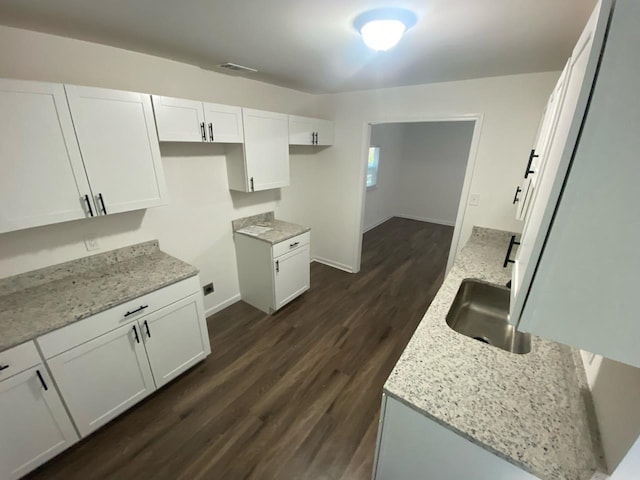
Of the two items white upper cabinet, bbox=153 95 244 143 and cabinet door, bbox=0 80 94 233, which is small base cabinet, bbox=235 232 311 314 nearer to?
white upper cabinet, bbox=153 95 244 143

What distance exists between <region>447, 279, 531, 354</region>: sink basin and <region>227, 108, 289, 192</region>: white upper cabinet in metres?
2.02

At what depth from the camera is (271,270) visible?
8.78 ft

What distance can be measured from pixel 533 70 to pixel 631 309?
249cm

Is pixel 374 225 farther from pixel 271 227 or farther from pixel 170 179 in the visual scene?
pixel 170 179

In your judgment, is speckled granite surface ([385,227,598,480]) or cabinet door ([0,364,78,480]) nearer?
speckled granite surface ([385,227,598,480])

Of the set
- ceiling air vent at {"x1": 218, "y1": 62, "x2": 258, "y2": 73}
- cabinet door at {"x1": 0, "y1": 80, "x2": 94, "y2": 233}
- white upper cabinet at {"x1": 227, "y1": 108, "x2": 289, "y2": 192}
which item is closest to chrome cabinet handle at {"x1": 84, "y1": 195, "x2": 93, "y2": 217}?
cabinet door at {"x1": 0, "y1": 80, "x2": 94, "y2": 233}

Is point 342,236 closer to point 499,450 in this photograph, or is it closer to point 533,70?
point 533,70

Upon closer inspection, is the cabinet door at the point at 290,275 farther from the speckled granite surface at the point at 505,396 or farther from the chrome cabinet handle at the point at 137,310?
the speckled granite surface at the point at 505,396

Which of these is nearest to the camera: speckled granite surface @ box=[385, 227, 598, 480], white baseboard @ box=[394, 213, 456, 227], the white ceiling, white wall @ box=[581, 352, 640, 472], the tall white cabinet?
the tall white cabinet

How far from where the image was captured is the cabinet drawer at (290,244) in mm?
2646

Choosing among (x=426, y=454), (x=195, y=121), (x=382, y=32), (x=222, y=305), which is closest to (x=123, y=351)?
(x=222, y=305)

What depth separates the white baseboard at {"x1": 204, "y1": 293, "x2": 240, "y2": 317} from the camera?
9.31ft

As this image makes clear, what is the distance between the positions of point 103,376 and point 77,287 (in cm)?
59

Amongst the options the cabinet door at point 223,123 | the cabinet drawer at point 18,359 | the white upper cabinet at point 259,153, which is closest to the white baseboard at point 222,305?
the white upper cabinet at point 259,153
